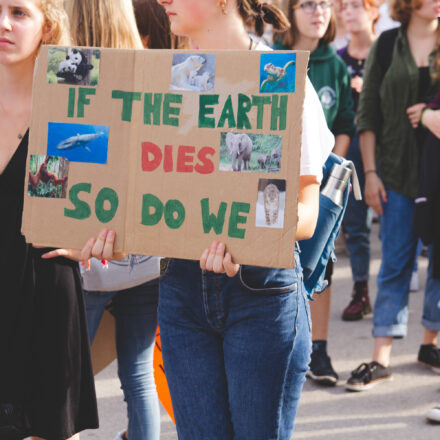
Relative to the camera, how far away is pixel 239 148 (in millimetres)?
1967

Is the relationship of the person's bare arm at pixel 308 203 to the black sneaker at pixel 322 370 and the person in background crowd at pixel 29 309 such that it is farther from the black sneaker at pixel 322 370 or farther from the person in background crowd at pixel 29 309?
the black sneaker at pixel 322 370

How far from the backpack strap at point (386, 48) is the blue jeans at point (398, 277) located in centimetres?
69

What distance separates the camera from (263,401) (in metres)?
2.09

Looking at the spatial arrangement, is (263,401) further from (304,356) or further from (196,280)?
(196,280)

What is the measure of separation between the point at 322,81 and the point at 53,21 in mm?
2213

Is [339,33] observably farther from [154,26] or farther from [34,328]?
[34,328]

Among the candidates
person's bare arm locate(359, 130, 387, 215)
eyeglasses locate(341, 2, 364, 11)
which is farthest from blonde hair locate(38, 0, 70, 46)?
eyeglasses locate(341, 2, 364, 11)

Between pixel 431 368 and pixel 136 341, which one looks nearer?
pixel 136 341

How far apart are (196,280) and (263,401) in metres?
0.35

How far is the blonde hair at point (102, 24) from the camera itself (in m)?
2.93

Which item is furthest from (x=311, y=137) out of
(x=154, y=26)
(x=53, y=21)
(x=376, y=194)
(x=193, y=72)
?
(x=376, y=194)

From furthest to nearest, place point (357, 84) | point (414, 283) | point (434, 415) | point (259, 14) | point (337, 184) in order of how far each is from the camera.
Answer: point (414, 283) → point (357, 84) → point (434, 415) → point (337, 184) → point (259, 14)

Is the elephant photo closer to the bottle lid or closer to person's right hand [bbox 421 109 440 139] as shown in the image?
the bottle lid

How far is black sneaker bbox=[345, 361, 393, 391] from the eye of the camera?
426 centimetres
